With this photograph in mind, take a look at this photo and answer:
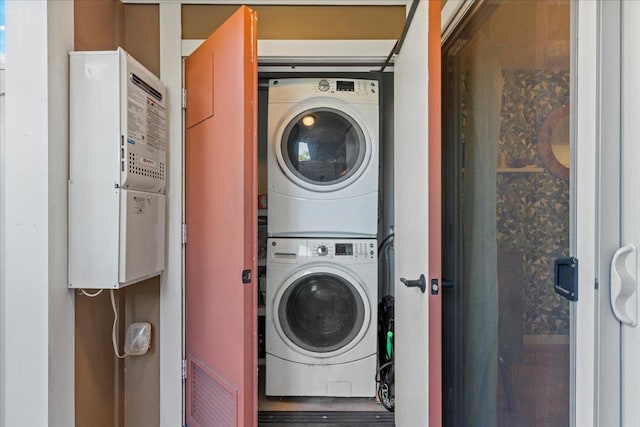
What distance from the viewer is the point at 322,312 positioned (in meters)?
1.96

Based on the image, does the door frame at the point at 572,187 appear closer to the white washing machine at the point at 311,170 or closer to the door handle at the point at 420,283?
the white washing machine at the point at 311,170

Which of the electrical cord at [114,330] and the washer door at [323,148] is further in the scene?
the washer door at [323,148]

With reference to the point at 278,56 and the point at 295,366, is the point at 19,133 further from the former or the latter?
the point at 295,366

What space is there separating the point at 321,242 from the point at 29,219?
1.29m

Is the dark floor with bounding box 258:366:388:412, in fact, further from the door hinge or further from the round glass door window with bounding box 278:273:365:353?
the door hinge

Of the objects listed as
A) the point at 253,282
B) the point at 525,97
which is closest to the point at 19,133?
the point at 253,282

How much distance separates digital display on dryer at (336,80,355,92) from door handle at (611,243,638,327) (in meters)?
1.58

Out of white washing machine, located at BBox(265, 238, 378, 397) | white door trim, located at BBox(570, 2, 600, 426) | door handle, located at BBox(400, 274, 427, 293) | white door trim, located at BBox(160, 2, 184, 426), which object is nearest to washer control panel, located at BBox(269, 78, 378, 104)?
white door trim, located at BBox(160, 2, 184, 426)

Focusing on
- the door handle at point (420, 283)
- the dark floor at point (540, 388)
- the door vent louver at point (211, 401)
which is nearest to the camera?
the dark floor at point (540, 388)

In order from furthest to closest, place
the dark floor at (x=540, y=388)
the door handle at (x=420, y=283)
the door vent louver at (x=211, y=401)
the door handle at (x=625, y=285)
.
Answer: the door vent louver at (x=211, y=401) < the door handle at (x=420, y=283) < the dark floor at (x=540, y=388) < the door handle at (x=625, y=285)

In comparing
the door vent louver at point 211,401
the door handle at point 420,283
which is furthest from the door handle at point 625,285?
the door vent louver at point 211,401

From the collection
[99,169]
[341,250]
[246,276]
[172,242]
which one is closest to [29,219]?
[99,169]

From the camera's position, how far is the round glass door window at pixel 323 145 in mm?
1951

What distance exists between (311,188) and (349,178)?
228 mm
